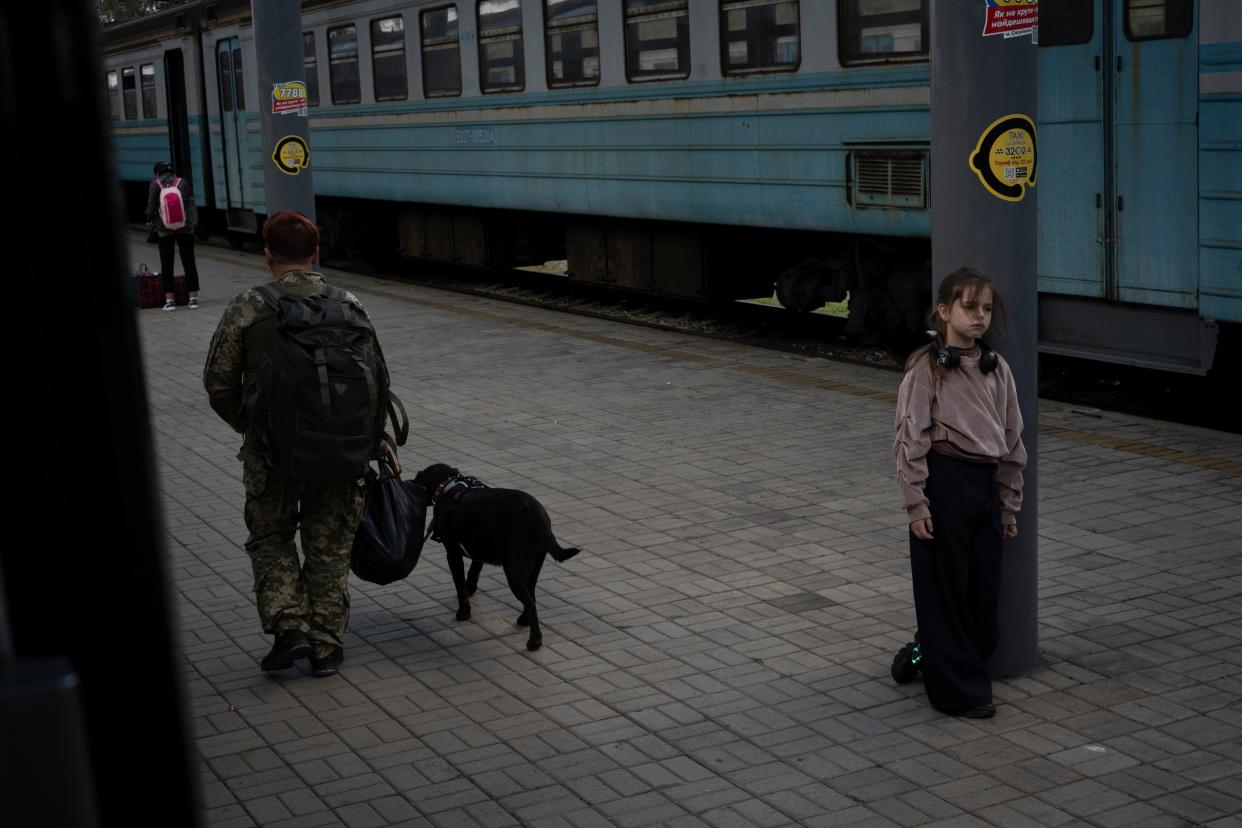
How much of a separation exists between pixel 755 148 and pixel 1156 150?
13.2ft

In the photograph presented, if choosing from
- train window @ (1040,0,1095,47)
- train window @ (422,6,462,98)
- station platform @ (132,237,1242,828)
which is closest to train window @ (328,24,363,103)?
train window @ (422,6,462,98)

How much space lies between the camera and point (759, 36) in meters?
12.5

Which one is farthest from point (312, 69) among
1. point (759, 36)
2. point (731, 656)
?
point (731, 656)

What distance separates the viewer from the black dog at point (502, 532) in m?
5.76

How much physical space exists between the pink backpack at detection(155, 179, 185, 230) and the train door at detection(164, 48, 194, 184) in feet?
33.6

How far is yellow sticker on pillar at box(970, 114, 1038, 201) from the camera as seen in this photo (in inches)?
207

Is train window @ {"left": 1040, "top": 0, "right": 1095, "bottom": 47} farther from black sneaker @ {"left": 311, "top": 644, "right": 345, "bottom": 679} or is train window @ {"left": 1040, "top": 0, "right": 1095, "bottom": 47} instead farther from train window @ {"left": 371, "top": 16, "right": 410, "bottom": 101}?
train window @ {"left": 371, "top": 16, "right": 410, "bottom": 101}

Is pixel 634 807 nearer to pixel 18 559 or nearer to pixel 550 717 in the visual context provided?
pixel 550 717

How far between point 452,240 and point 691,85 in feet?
21.8

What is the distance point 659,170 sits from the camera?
1395cm

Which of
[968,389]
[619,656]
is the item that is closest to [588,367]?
[619,656]

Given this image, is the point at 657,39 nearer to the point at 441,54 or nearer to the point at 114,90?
the point at 441,54

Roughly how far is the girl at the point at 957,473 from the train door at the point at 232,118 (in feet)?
64.3

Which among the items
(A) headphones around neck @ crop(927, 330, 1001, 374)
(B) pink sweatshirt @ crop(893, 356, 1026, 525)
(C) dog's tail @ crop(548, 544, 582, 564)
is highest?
(A) headphones around neck @ crop(927, 330, 1001, 374)
